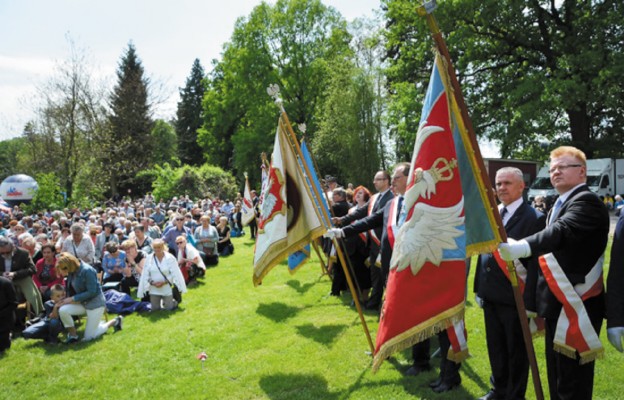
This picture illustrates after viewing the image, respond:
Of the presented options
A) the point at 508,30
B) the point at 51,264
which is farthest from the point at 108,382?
the point at 508,30

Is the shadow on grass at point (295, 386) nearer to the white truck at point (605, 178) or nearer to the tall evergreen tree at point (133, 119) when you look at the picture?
the white truck at point (605, 178)

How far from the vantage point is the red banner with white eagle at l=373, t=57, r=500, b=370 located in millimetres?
3365

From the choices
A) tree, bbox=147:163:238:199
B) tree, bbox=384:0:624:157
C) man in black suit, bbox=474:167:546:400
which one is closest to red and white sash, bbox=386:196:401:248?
man in black suit, bbox=474:167:546:400

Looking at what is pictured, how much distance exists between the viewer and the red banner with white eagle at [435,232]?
11.0 feet

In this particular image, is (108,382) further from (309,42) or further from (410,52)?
(309,42)

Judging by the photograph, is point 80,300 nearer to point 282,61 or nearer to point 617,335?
point 617,335

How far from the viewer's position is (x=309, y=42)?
37312mm

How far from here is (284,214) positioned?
5.96 meters

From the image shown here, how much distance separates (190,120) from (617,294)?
57.0 meters

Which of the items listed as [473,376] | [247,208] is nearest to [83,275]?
[473,376]

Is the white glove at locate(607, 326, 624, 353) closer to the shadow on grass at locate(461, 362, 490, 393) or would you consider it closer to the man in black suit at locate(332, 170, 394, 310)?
the shadow on grass at locate(461, 362, 490, 393)

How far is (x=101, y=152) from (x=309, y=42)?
18.5 metres

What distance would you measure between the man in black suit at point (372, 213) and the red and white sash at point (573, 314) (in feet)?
11.7

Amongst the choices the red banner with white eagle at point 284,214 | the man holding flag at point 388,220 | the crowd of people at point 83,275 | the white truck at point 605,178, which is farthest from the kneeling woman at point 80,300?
the white truck at point 605,178
